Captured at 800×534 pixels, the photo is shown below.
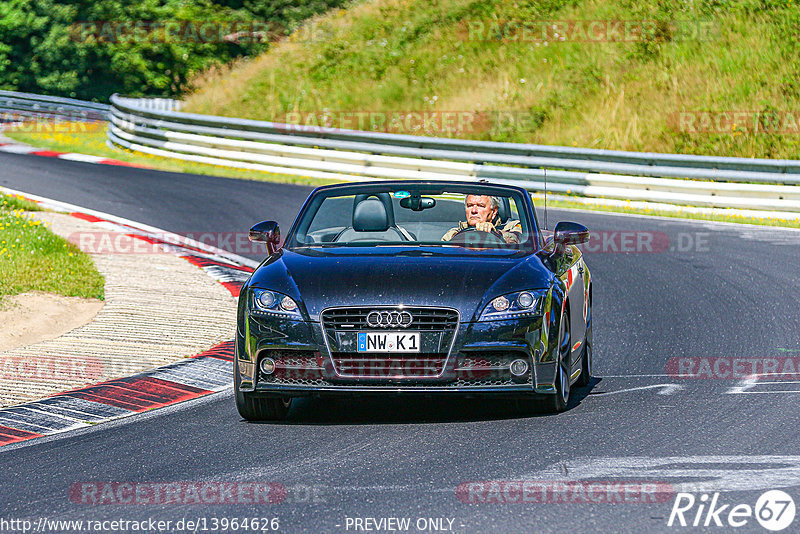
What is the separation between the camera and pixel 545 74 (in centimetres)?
3234

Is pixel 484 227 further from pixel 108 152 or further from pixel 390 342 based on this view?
pixel 108 152

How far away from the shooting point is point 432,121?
3091 centimetres

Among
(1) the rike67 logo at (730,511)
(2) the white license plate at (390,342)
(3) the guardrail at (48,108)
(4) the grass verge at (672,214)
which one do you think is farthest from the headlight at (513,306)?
(3) the guardrail at (48,108)

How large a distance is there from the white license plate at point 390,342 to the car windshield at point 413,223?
1.32 metres

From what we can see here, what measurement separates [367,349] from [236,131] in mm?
20760

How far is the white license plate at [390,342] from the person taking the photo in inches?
283

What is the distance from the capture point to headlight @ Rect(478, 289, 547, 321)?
23.9 feet

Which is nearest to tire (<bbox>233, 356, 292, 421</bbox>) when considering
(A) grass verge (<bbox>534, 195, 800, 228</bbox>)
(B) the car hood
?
(B) the car hood

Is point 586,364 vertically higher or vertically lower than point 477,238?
lower

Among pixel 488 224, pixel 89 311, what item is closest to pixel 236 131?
pixel 89 311

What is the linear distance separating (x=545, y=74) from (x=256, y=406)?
25.8 meters

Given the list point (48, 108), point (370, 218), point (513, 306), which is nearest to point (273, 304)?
point (513, 306)

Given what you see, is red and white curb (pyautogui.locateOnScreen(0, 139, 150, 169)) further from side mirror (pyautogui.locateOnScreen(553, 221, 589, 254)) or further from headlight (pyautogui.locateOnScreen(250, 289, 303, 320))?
headlight (pyautogui.locateOnScreen(250, 289, 303, 320))

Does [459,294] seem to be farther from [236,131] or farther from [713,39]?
[713,39]
